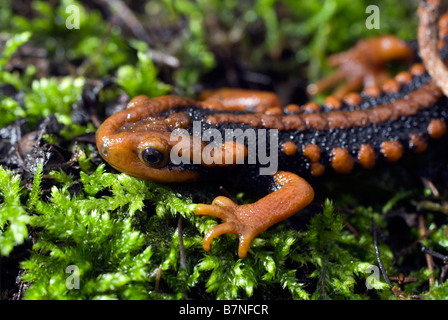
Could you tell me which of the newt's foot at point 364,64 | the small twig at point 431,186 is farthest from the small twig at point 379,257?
the newt's foot at point 364,64

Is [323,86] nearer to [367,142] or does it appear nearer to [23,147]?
[367,142]

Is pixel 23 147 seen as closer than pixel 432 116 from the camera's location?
Yes

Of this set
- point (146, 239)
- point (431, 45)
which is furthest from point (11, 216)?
point (431, 45)

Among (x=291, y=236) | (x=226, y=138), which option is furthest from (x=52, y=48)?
(x=291, y=236)

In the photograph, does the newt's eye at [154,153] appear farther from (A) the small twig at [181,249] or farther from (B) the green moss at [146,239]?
(A) the small twig at [181,249]

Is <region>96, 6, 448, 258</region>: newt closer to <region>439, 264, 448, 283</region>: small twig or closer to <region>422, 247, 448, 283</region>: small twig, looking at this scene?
<region>422, 247, 448, 283</region>: small twig

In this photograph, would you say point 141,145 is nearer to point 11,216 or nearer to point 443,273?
→ point 11,216
